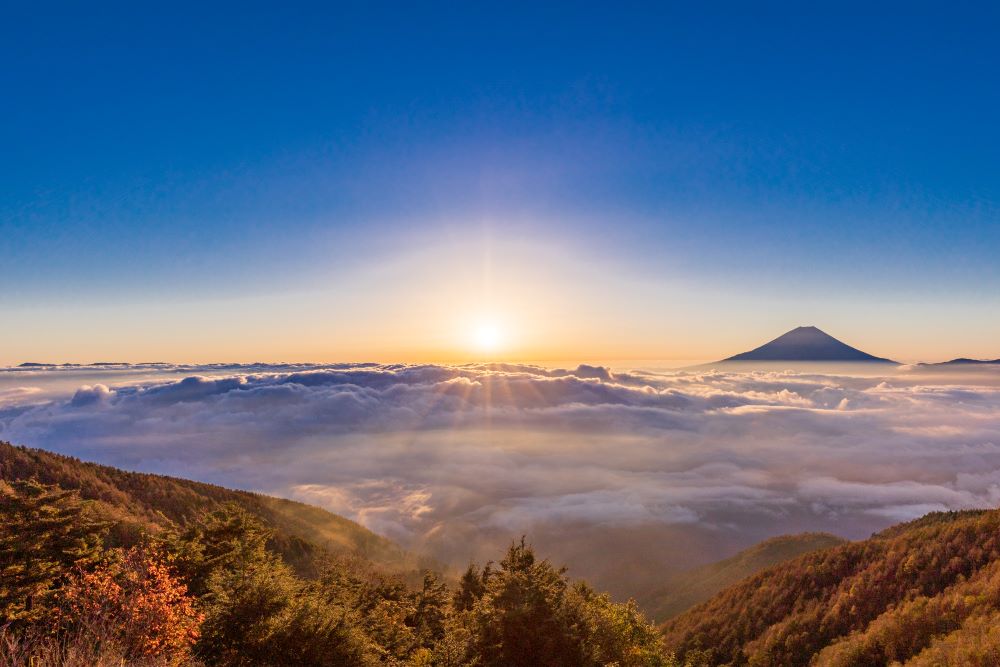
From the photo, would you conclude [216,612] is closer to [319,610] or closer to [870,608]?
[319,610]

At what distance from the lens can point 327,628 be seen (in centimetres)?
2478

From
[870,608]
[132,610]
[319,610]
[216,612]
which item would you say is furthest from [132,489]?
[870,608]

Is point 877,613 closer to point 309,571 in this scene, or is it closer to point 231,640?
point 231,640

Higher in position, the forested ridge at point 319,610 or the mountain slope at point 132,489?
the forested ridge at point 319,610

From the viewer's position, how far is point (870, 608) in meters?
92.3

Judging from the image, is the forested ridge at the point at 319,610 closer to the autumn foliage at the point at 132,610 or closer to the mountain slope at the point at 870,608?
the autumn foliage at the point at 132,610

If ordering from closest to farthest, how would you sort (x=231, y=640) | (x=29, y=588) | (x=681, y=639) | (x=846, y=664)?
(x=231, y=640), (x=29, y=588), (x=846, y=664), (x=681, y=639)

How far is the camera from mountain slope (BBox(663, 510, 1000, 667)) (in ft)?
210

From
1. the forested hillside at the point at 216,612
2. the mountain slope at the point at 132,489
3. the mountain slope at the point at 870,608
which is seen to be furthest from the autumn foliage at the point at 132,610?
the mountain slope at the point at 132,489

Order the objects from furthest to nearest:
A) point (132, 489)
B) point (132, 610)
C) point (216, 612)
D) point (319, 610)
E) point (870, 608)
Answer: point (132, 489), point (870, 608), point (132, 610), point (319, 610), point (216, 612)

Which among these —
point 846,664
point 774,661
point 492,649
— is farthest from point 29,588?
point 774,661

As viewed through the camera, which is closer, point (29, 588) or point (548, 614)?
point (548, 614)

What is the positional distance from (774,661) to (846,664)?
3020 cm

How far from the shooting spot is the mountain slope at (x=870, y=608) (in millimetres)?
64125
